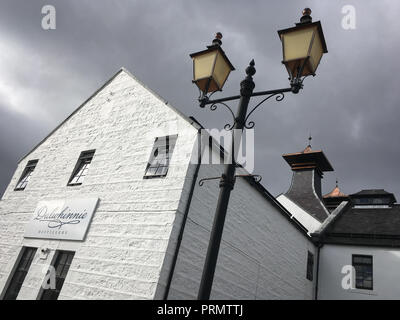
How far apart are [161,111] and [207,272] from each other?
7.16 metres

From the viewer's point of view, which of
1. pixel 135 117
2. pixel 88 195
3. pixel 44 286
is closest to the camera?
pixel 44 286

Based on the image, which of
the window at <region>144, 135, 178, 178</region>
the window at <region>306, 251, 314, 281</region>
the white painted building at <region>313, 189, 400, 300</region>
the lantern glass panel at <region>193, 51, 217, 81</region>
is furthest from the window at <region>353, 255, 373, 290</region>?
the lantern glass panel at <region>193, 51, 217, 81</region>

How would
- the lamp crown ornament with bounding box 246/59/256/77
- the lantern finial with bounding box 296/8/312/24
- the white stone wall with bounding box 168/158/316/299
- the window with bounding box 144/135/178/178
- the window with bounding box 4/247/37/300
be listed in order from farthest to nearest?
1. the window with bounding box 4/247/37/300
2. the window with bounding box 144/135/178/178
3. the white stone wall with bounding box 168/158/316/299
4. the lamp crown ornament with bounding box 246/59/256/77
5. the lantern finial with bounding box 296/8/312/24

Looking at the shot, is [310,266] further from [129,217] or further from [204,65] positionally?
[204,65]

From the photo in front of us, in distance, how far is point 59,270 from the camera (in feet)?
28.8

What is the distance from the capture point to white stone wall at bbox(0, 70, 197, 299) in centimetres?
743

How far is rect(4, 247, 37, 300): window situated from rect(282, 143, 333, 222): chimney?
15.7m

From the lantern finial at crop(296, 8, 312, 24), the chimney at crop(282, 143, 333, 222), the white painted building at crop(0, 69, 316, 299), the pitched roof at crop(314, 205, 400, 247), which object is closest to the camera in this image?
the lantern finial at crop(296, 8, 312, 24)

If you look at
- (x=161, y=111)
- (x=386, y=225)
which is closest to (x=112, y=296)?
(x=161, y=111)

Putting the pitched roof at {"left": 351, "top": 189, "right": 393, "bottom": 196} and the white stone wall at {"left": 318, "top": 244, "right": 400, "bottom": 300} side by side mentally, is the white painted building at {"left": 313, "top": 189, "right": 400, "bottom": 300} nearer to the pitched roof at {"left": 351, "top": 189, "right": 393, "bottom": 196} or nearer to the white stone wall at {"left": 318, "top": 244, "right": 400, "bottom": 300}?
the white stone wall at {"left": 318, "top": 244, "right": 400, "bottom": 300}

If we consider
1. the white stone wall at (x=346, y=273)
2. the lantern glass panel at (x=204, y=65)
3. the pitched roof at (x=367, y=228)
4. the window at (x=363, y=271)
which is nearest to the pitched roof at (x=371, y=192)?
the pitched roof at (x=367, y=228)

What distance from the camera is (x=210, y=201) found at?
882 cm

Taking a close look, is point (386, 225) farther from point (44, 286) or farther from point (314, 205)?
point (44, 286)

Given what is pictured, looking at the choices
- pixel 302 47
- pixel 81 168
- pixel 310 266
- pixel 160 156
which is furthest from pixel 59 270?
pixel 310 266
